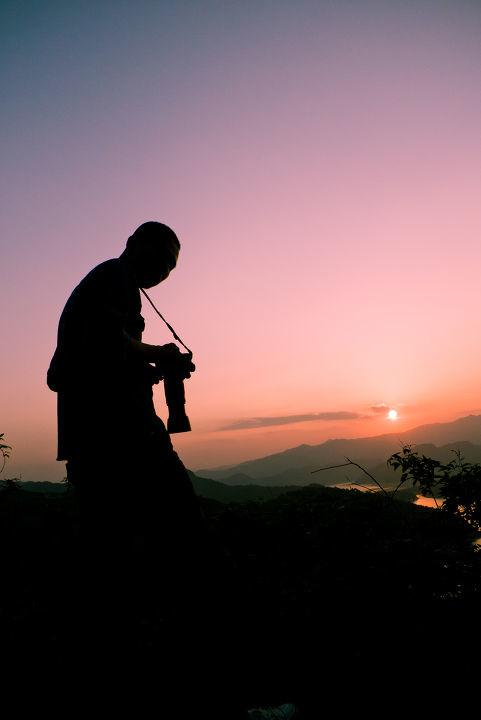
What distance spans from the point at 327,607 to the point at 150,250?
4374 mm

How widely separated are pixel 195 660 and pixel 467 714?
6.13 feet

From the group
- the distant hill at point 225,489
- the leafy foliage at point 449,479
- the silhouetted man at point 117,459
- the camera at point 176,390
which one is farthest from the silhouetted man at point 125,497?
the distant hill at point 225,489

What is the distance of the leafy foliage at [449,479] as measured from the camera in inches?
173

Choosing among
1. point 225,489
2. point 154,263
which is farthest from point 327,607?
point 225,489

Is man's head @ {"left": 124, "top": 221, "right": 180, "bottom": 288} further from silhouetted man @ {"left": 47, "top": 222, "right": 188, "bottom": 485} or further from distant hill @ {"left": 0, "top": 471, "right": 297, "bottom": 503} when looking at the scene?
distant hill @ {"left": 0, "top": 471, "right": 297, "bottom": 503}

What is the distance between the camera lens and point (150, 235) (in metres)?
2.96

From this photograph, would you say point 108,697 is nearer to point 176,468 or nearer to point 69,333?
point 176,468

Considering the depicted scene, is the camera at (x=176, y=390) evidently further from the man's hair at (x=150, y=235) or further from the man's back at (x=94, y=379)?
the man's hair at (x=150, y=235)

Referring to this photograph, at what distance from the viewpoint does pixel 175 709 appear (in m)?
2.22

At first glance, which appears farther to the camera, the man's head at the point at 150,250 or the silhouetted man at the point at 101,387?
the man's head at the point at 150,250

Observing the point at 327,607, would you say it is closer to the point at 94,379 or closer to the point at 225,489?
the point at 94,379

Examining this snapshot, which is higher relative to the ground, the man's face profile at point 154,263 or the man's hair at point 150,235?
the man's hair at point 150,235

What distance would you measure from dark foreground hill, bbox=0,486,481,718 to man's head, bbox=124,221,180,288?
6.20ft

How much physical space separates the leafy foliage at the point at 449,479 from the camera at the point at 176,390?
3.63 m
